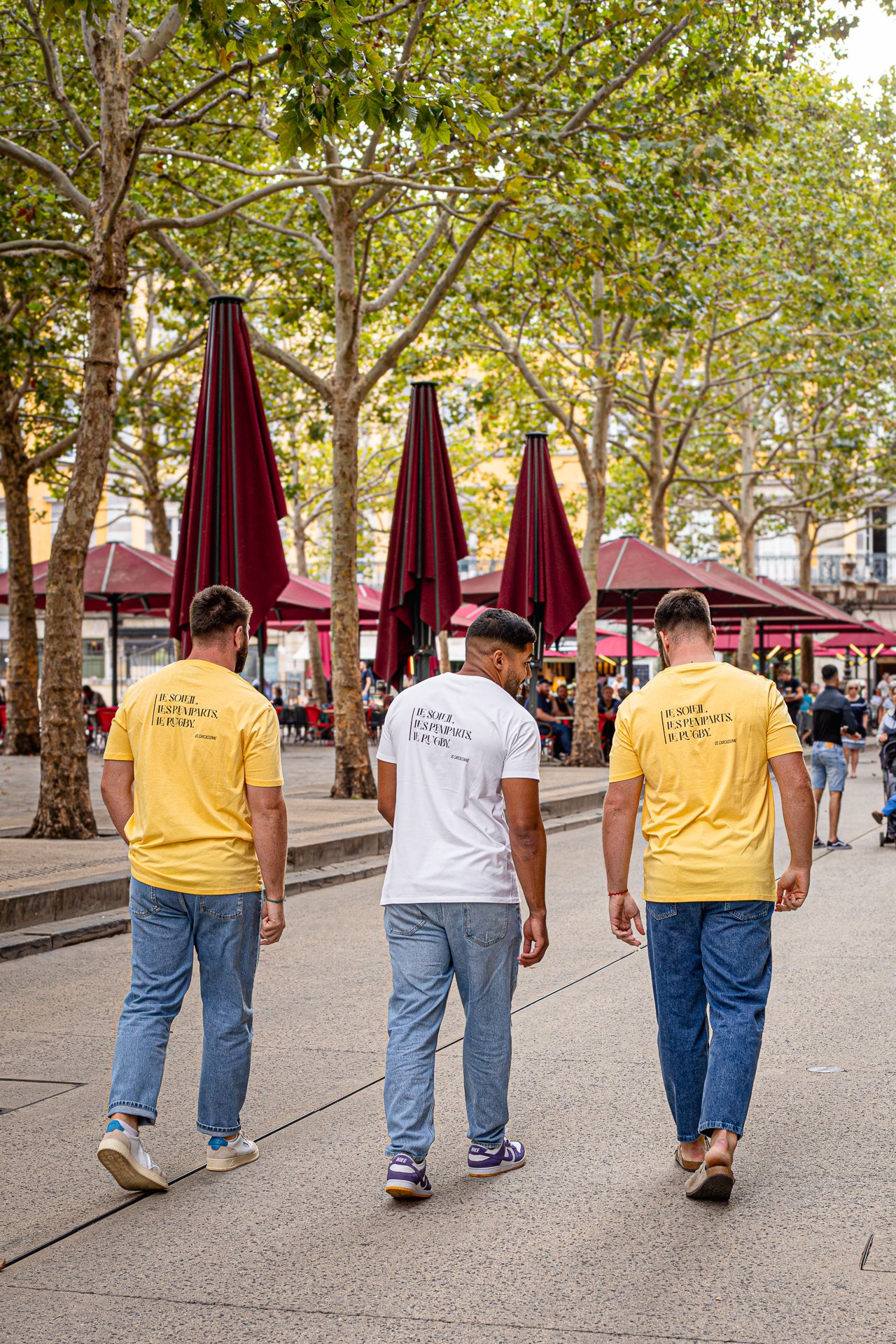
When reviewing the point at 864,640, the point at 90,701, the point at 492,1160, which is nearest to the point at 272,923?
the point at 492,1160

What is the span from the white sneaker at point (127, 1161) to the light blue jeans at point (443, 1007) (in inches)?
28.0

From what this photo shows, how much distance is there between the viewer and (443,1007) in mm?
4641

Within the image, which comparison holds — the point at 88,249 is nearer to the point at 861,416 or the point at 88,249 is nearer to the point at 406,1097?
the point at 406,1097

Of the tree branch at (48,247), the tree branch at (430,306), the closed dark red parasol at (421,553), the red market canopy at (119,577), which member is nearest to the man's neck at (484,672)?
the tree branch at (48,247)

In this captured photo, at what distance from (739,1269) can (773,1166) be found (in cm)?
95

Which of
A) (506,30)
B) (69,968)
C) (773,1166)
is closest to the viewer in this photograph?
(773,1166)

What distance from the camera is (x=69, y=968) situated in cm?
841

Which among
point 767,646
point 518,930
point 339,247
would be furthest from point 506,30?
point 767,646

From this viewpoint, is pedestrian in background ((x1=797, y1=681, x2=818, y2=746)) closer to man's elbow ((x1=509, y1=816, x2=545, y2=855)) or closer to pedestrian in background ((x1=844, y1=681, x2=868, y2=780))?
pedestrian in background ((x1=844, y1=681, x2=868, y2=780))

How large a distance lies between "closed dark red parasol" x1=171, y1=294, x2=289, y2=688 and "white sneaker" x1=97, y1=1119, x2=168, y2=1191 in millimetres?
6338

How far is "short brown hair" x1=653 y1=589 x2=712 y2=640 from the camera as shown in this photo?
4.85 m

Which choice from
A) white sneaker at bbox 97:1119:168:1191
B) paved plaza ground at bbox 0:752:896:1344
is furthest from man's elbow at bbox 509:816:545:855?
white sneaker at bbox 97:1119:168:1191

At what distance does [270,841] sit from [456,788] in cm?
63

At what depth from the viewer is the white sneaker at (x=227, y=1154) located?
4773 mm
